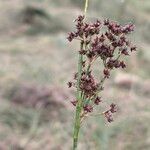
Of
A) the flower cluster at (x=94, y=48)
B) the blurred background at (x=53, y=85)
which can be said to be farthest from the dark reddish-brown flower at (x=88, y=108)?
the blurred background at (x=53, y=85)

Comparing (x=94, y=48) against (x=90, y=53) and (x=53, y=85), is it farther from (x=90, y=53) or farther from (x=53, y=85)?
(x=53, y=85)

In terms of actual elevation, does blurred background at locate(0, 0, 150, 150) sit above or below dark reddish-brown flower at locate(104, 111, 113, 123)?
above

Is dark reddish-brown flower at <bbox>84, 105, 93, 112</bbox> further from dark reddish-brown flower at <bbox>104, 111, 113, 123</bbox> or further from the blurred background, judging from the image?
the blurred background

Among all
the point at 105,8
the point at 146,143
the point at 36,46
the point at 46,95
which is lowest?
the point at 146,143

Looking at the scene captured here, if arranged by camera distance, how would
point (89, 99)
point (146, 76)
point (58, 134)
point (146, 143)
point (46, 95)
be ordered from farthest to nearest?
point (146, 76) < point (46, 95) < point (58, 134) < point (146, 143) < point (89, 99)

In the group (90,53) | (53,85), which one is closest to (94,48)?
(90,53)

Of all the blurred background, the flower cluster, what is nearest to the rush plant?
the flower cluster

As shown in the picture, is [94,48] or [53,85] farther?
[53,85]

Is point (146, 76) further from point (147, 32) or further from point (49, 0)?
point (49, 0)

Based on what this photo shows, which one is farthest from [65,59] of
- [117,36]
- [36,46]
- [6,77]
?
[117,36]
